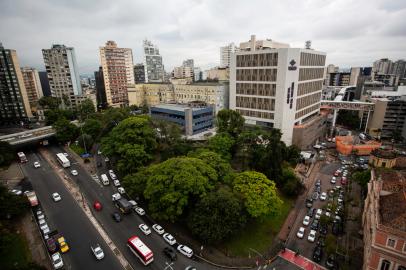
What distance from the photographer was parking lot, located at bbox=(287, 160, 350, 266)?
33.5 meters

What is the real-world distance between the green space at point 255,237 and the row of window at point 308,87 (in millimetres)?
46436

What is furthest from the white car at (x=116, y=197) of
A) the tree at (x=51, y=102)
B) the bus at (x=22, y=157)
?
the tree at (x=51, y=102)

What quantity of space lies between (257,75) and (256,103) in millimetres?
9055

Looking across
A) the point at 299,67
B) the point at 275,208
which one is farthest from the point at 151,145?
the point at 299,67

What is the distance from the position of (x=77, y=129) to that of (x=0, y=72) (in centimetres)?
5090

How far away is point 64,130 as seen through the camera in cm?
6950

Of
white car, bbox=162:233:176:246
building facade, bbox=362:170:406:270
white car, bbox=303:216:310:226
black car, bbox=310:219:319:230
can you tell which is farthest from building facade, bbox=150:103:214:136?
building facade, bbox=362:170:406:270

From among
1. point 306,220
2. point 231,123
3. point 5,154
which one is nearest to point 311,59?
point 231,123

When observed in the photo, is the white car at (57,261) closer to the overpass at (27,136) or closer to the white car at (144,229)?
the white car at (144,229)

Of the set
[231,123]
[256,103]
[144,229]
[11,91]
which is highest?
[11,91]

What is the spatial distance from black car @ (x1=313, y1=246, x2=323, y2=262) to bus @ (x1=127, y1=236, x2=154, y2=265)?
23077mm

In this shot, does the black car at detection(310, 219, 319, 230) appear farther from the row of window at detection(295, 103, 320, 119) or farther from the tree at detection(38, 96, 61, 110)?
the tree at detection(38, 96, 61, 110)

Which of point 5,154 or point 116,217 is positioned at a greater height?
point 5,154

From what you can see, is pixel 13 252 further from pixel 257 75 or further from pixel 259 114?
pixel 257 75
